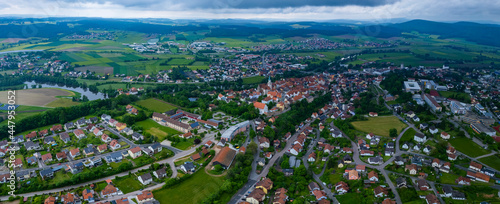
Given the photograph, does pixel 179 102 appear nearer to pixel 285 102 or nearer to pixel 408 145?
pixel 285 102

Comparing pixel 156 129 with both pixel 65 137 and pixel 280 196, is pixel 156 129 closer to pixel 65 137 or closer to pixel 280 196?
pixel 65 137

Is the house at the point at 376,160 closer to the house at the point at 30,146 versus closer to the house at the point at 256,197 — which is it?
the house at the point at 256,197

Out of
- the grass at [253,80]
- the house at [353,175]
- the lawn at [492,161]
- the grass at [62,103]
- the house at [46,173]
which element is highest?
the grass at [253,80]

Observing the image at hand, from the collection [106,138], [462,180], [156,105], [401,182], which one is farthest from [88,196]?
[462,180]

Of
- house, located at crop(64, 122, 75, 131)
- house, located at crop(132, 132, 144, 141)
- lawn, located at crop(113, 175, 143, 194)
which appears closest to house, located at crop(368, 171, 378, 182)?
lawn, located at crop(113, 175, 143, 194)

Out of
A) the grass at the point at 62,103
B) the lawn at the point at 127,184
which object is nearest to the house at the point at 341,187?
the lawn at the point at 127,184

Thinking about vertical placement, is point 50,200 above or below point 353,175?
below
